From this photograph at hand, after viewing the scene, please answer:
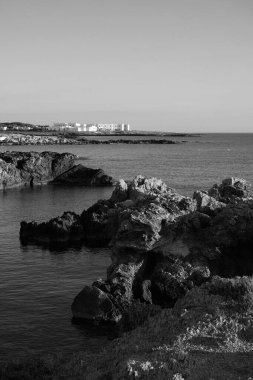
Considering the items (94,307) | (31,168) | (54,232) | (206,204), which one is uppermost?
(206,204)

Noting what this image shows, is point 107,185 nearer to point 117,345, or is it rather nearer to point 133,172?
point 133,172

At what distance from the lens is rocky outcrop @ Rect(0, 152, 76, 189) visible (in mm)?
96838

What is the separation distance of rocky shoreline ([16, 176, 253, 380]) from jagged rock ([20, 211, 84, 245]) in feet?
0.36

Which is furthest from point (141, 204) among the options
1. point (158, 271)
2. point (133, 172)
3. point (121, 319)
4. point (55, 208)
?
point (133, 172)

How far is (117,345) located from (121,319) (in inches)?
426

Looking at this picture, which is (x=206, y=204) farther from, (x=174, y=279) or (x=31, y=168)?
(x=31, y=168)

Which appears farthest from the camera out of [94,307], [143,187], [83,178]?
[83,178]

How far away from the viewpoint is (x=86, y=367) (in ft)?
62.5

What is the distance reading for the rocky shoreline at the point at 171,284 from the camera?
58.1ft

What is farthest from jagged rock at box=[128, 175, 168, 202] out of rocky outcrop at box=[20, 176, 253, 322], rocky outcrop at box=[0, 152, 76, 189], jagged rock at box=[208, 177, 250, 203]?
rocky outcrop at box=[0, 152, 76, 189]

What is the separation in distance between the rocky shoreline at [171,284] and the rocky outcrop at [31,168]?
140ft

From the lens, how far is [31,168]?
103 metres

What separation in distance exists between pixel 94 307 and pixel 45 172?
7550 cm

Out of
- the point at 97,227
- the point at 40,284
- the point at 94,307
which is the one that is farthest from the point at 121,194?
the point at 94,307
